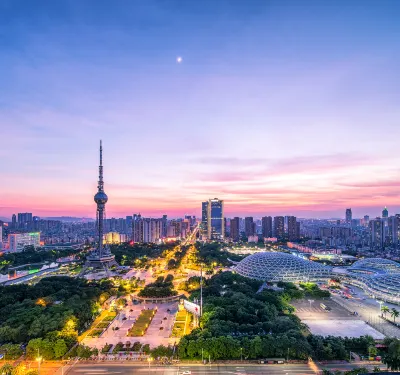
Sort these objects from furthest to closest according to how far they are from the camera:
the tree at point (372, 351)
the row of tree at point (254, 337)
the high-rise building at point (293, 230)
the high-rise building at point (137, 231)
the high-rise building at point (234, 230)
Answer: the high-rise building at point (234, 230)
the high-rise building at point (293, 230)
the high-rise building at point (137, 231)
the tree at point (372, 351)
the row of tree at point (254, 337)

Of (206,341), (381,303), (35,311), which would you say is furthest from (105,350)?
(381,303)

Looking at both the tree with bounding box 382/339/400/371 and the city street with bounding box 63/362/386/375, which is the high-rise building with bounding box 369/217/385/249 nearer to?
the tree with bounding box 382/339/400/371

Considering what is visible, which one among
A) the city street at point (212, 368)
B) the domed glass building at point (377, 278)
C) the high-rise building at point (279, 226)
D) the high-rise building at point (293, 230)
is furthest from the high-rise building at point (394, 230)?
the city street at point (212, 368)

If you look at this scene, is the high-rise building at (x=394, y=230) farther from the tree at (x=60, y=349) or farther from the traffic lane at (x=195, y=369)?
the tree at (x=60, y=349)

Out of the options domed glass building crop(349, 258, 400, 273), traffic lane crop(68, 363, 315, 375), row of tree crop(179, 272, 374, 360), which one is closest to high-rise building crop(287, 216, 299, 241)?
domed glass building crop(349, 258, 400, 273)

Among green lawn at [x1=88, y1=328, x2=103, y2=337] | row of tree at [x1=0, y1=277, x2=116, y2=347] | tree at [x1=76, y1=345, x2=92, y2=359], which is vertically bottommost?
green lawn at [x1=88, y1=328, x2=103, y2=337]

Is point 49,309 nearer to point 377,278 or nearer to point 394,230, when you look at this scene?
point 377,278

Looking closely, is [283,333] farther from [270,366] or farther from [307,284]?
[307,284]
